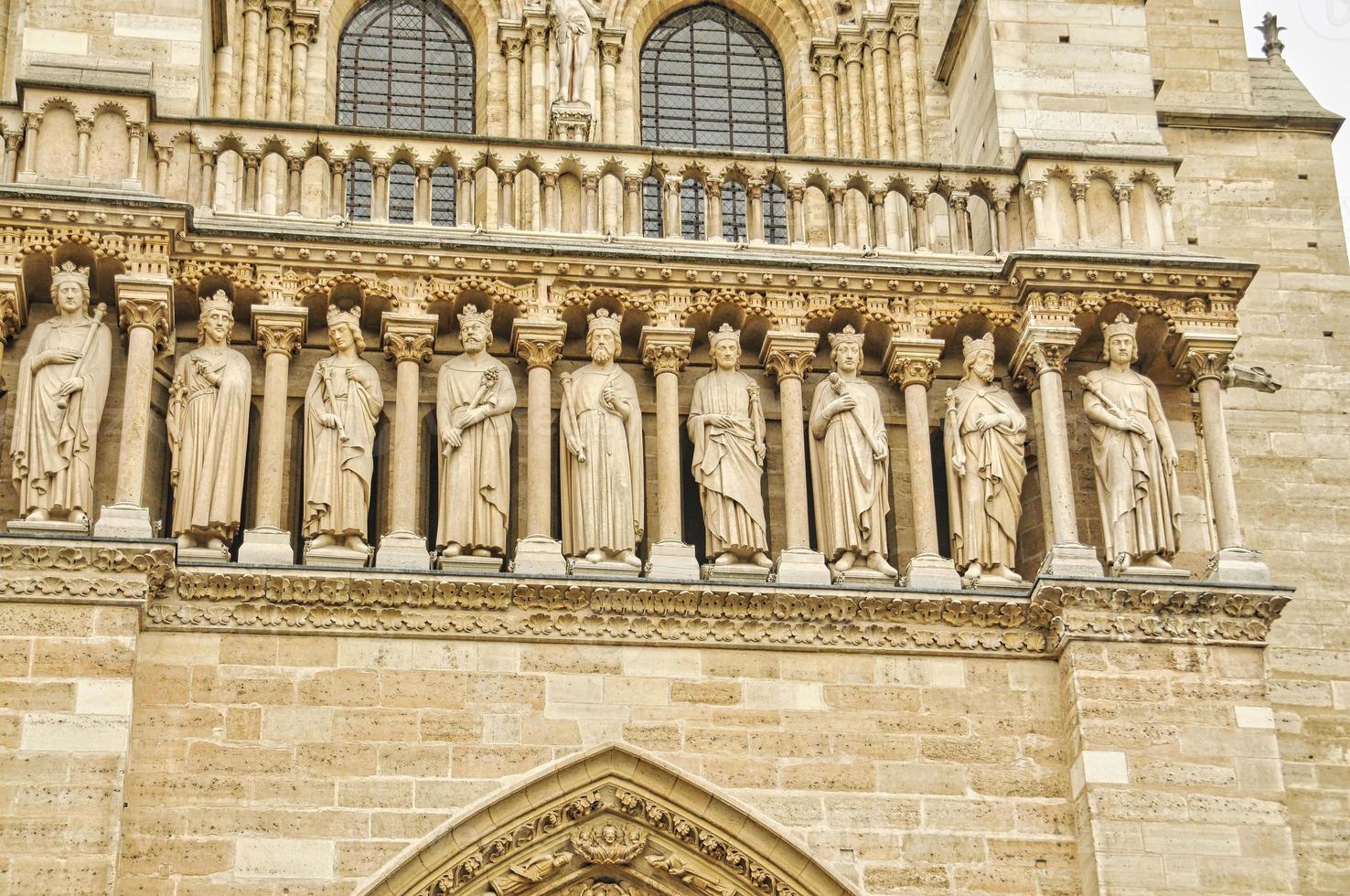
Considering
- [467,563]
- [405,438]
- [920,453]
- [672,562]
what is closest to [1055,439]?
[920,453]

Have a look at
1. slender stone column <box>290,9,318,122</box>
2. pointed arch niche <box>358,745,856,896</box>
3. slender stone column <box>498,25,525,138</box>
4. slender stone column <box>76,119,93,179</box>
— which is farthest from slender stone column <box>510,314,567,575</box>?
slender stone column <box>290,9,318,122</box>

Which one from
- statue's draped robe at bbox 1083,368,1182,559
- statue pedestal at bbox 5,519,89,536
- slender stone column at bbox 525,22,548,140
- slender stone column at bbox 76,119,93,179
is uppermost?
slender stone column at bbox 525,22,548,140

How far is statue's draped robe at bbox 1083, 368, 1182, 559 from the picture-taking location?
1553 centimetres

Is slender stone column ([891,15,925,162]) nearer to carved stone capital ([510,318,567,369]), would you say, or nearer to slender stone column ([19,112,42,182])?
carved stone capital ([510,318,567,369])

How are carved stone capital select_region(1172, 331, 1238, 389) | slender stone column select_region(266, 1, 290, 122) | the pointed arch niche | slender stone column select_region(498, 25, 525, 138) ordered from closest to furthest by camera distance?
the pointed arch niche → carved stone capital select_region(1172, 331, 1238, 389) → slender stone column select_region(266, 1, 290, 122) → slender stone column select_region(498, 25, 525, 138)

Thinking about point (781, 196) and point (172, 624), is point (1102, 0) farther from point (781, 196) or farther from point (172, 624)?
point (172, 624)

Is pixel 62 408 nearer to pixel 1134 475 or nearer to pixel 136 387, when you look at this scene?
pixel 136 387

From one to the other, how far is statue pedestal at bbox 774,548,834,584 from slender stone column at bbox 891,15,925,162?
4286 mm

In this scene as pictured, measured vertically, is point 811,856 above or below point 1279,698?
below

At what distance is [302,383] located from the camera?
15836 millimetres

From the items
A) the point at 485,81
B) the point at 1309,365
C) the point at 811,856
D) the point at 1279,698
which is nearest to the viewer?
the point at 811,856

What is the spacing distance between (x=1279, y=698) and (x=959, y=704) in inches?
103

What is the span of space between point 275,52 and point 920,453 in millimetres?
5844

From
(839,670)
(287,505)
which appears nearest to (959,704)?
(839,670)
